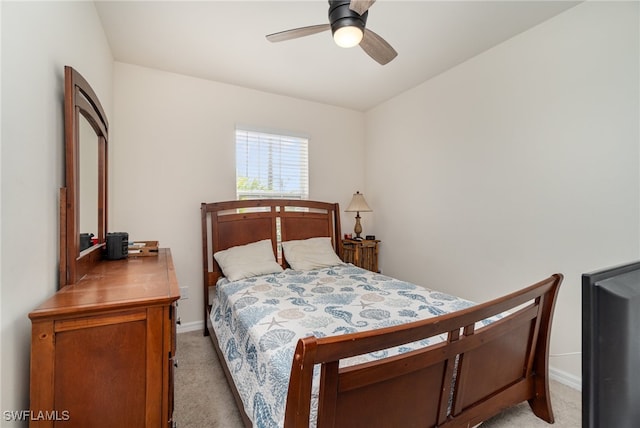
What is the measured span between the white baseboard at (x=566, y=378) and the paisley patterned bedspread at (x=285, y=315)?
952 mm

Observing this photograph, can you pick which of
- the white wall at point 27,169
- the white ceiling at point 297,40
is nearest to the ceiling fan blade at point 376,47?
the white ceiling at point 297,40

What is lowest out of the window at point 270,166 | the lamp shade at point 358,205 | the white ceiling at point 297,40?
the lamp shade at point 358,205

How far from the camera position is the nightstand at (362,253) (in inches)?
140

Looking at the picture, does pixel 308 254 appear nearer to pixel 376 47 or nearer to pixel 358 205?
pixel 358 205

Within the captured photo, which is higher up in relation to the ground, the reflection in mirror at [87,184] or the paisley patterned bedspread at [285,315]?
the reflection in mirror at [87,184]

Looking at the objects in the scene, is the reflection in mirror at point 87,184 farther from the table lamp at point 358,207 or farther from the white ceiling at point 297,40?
the table lamp at point 358,207

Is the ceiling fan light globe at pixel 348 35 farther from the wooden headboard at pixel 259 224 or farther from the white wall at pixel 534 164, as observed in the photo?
the wooden headboard at pixel 259 224

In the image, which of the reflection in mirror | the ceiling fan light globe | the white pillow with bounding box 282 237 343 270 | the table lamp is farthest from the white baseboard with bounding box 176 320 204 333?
the ceiling fan light globe

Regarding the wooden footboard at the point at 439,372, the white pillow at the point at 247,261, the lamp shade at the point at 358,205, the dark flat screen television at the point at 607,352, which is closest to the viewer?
the dark flat screen television at the point at 607,352

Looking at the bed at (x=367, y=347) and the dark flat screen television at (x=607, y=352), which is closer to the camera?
the dark flat screen television at (x=607, y=352)

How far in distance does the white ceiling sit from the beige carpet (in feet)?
8.84

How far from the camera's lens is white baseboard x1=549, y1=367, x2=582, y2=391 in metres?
2.04

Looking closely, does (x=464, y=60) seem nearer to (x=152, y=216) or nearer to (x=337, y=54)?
(x=337, y=54)

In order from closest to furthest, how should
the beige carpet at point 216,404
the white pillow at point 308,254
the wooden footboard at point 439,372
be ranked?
the wooden footboard at point 439,372, the beige carpet at point 216,404, the white pillow at point 308,254
